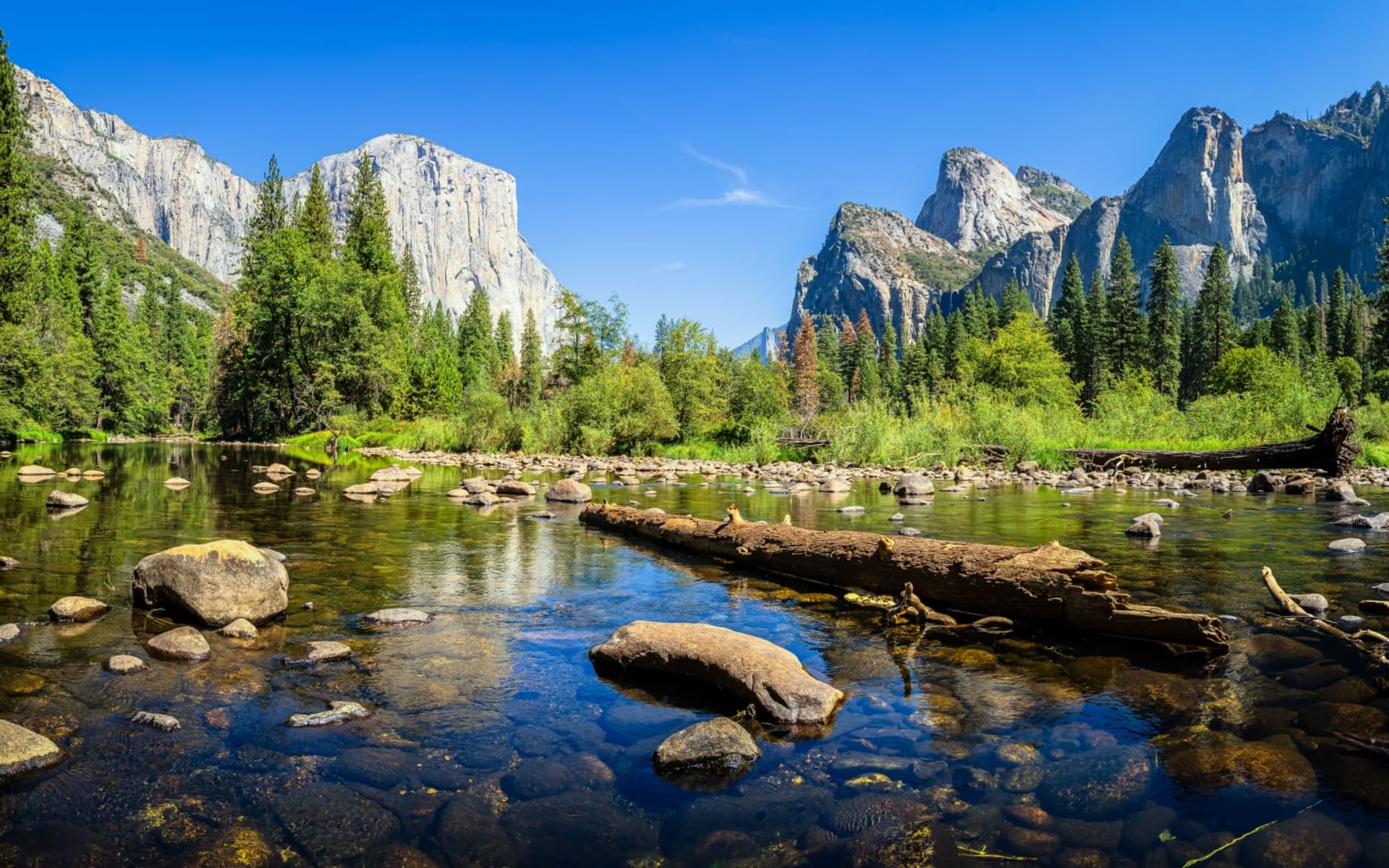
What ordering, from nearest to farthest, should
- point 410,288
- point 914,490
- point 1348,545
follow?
point 1348,545
point 914,490
point 410,288

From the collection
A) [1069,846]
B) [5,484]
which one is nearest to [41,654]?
[1069,846]

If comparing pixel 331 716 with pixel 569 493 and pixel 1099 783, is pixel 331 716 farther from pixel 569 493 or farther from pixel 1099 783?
pixel 569 493

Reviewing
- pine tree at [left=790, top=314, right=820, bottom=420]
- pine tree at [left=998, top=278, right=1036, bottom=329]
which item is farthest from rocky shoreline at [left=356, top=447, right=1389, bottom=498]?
pine tree at [left=998, top=278, right=1036, bottom=329]

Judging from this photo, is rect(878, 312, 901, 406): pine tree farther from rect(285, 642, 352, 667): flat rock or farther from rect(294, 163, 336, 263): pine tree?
rect(285, 642, 352, 667): flat rock

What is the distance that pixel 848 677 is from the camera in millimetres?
5719

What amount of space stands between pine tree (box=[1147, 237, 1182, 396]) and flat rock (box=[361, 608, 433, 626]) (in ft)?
282

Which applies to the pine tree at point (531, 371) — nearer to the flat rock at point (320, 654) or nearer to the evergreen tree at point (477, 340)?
the evergreen tree at point (477, 340)

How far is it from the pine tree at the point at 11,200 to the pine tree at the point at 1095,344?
87008 mm

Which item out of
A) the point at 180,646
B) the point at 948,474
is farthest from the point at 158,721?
the point at 948,474

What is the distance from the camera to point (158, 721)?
4.54 meters

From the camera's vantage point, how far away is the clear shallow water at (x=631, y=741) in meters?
3.41

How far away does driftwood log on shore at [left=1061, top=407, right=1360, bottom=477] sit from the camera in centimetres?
2080

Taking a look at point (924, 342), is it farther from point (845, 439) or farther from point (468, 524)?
point (468, 524)

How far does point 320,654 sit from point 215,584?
168 centimetres
